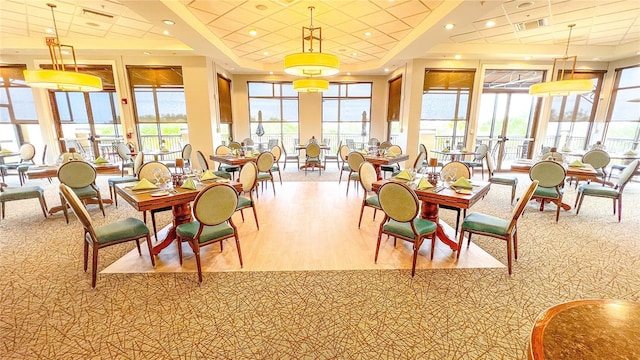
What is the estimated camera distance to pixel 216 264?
298 cm

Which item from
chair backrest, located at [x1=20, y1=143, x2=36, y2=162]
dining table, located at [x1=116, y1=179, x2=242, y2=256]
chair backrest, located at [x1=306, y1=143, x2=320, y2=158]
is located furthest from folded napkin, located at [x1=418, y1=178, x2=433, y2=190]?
chair backrest, located at [x1=20, y1=143, x2=36, y2=162]

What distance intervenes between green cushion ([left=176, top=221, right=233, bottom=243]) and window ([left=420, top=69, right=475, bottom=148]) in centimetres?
657

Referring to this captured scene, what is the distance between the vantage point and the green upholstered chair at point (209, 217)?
2504 millimetres

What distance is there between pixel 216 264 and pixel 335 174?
5313 mm

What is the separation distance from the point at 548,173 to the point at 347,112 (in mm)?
6857

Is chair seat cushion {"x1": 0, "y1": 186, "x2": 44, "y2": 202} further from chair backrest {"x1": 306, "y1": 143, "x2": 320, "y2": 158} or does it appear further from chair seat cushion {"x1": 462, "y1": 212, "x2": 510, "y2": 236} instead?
chair seat cushion {"x1": 462, "y1": 212, "x2": 510, "y2": 236}

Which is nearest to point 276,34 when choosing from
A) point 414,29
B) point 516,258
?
point 414,29

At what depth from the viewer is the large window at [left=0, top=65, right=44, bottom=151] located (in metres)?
7.12

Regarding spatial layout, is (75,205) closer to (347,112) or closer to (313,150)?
(313,150)

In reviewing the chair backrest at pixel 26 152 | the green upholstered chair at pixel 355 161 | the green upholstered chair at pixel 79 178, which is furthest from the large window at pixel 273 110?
the green upholstered chair at pixel 79 178

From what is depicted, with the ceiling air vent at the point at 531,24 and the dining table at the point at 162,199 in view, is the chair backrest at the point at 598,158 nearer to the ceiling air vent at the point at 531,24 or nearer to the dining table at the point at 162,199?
the ceiling air vent at the point at 531,24

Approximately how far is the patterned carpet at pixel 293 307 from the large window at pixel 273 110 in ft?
24.0

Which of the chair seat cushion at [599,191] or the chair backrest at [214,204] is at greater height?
the chair backrest at [214,204]

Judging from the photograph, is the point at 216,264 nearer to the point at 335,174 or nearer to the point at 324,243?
the point at 324,243
